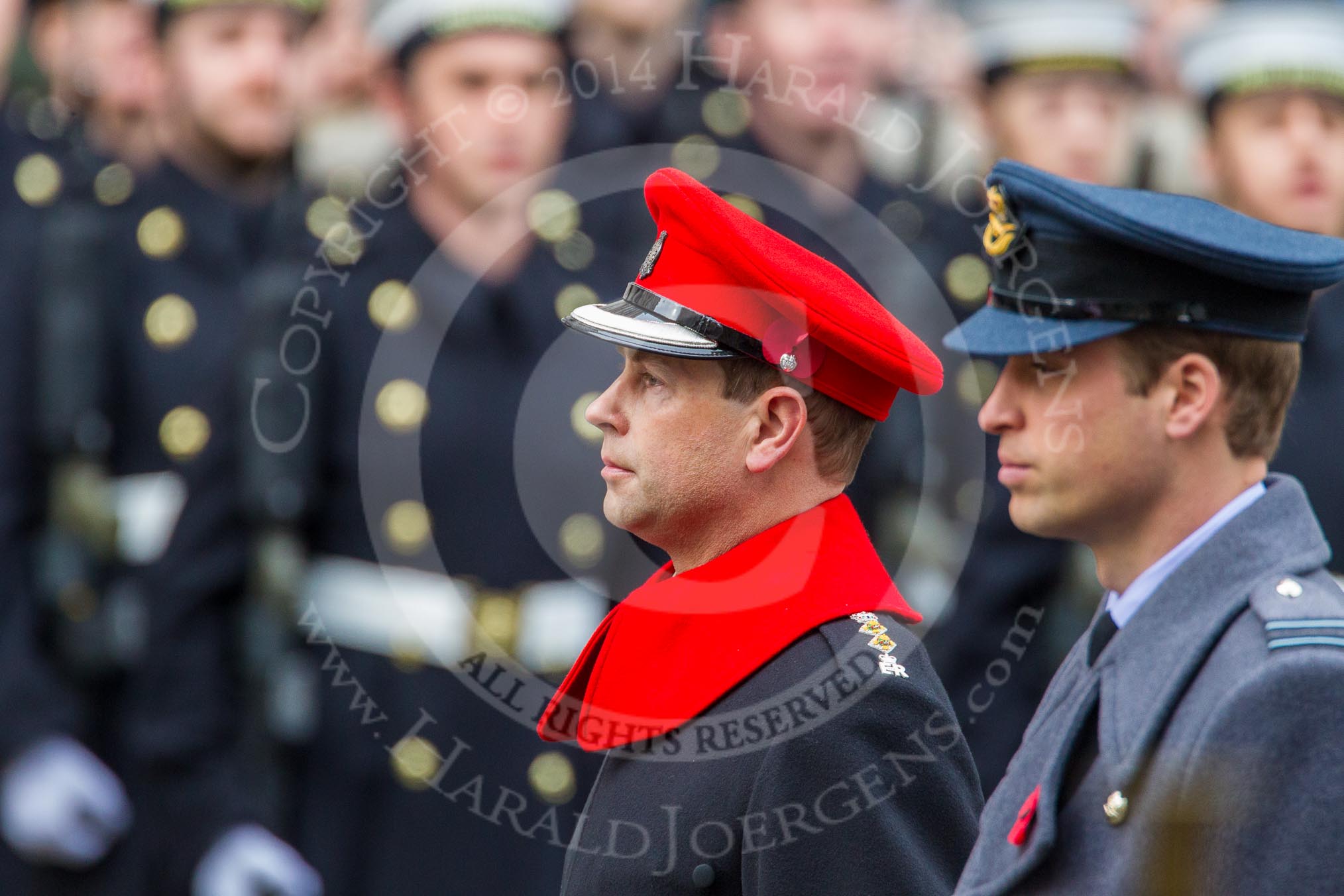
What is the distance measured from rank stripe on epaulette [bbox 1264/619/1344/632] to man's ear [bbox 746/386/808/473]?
84 cm

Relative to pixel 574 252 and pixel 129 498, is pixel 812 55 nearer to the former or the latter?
pixel 574 252

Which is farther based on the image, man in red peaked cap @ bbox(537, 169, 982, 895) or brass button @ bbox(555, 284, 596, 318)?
brass button @ bbox(555, 284, 596, 318)

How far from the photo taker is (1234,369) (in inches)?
90.0

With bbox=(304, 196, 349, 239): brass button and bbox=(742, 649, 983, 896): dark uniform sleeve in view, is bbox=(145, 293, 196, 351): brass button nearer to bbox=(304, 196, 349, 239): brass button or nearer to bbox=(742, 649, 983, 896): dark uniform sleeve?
bbox=(304, 196, 349, 239): brass button

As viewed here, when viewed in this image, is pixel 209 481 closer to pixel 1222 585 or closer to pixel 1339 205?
pixel 1339 205

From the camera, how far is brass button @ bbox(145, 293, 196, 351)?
536 centimetres

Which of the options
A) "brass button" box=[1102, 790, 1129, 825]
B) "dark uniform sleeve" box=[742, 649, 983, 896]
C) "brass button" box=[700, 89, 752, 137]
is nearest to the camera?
"brass button" box=[1102, 790, 1129, 825]

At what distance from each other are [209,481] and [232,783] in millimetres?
778

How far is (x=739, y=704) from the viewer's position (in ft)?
8.75

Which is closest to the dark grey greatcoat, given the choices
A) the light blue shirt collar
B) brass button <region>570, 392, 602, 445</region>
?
the light blue shirt collar

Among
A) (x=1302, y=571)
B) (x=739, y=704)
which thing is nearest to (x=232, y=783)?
(x=739, y=704)

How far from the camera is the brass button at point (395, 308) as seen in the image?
463cm

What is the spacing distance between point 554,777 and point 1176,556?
254cm

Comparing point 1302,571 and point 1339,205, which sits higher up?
point 1339,205
